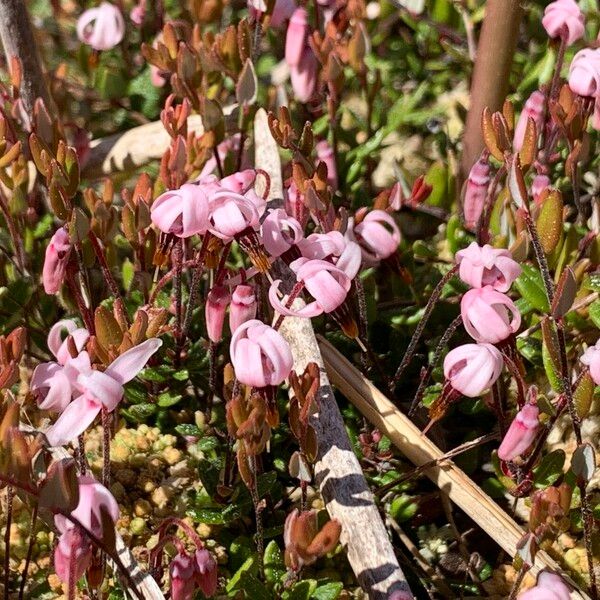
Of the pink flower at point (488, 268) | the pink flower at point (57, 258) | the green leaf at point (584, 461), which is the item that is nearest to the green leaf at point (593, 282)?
the pink flower at point (488, 268)

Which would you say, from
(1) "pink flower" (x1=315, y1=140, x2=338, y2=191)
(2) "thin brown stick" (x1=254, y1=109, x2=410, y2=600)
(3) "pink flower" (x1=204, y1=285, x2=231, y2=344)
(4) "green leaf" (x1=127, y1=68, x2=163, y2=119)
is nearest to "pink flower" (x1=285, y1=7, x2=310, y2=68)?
(1) "pink flower" (x1=315, y1=140, x2=338, y2=191)

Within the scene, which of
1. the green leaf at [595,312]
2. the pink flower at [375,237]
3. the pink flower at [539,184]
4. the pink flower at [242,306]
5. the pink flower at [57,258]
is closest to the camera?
the pink flower at [242,306]

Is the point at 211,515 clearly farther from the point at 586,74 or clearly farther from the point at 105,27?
the point at 105,27

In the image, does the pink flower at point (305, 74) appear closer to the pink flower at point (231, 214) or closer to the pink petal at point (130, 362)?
the pink flower at point (231, 214)

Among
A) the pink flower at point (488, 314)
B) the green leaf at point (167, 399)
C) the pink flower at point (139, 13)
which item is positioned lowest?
the green leaf at point (167, 399)

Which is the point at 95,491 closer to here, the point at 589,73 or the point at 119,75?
the point at 589,73

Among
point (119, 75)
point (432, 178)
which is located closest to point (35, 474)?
point (432, 178)

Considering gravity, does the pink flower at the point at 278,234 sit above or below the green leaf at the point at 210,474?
above

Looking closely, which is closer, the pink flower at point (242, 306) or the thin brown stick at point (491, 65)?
the pink flower at point (242, 306)
